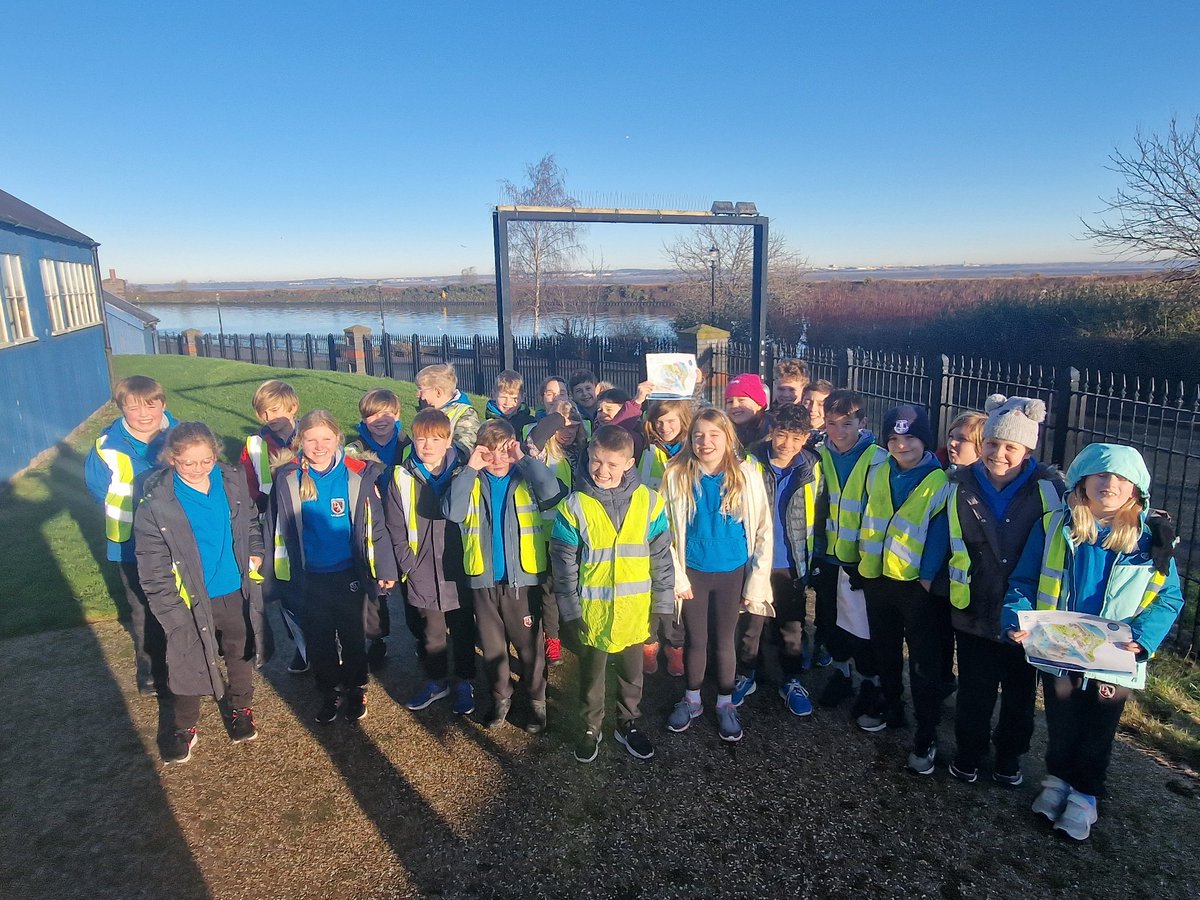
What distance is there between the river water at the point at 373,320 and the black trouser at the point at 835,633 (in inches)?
667

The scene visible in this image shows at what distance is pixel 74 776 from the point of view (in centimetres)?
338

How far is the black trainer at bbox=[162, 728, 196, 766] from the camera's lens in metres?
3.46

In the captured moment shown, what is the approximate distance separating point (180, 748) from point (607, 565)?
86.9 inches

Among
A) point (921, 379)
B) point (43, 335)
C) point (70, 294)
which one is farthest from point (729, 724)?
point (70, 294)

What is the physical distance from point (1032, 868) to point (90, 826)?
3.73 metres

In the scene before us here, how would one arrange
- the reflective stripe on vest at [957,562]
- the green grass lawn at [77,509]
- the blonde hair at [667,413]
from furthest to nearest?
the green grass lawn at [77,509] → the blonde hair at [667,413] → the reflective stripe on vest at [957,562]

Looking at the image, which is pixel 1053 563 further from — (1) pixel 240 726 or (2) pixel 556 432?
(1) pixel 240 726

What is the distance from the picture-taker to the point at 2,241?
9930 mm

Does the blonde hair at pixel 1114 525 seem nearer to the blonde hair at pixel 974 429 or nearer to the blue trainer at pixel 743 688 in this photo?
the blonde hair at pixel 974 429

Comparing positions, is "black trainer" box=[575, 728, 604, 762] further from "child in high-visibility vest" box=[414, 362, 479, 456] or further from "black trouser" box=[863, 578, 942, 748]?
"child in high-visibility vest" box=[414, 362, 479, 456]

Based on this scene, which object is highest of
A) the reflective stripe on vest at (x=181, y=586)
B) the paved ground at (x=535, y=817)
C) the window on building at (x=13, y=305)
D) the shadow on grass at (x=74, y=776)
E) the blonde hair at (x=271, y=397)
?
the window on building at (x=13, y=305)

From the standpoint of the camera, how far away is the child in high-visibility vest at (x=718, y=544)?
11.6 feet

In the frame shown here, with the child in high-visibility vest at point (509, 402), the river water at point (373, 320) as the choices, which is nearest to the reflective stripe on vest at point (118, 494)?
the child in high-visibility vest at point (509, 402)

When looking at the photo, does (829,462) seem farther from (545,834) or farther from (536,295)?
(536,295)
